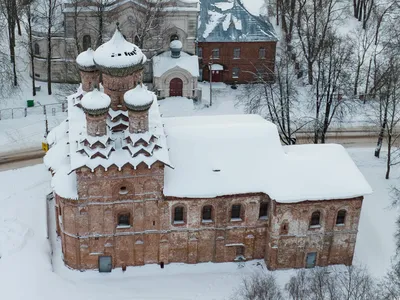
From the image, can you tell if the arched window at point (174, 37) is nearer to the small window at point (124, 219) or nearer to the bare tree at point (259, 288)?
the small window at point (124, 219)

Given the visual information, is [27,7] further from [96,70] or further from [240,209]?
[240,209]

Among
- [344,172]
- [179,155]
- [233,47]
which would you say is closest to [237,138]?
[179,155]

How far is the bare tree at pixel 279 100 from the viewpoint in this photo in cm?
6103

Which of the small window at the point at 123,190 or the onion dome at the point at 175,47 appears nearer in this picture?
the small window at the point at 123,190

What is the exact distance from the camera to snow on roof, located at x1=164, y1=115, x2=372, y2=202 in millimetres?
49188

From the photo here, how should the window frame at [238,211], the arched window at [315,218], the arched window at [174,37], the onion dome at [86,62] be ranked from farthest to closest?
the arched window at [174,37] → the arched window at [315,218] → the window frame at [238,211] → the onion dome at [86,62]

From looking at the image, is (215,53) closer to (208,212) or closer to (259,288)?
(208,212)

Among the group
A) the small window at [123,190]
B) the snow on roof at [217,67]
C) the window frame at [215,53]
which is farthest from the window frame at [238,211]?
the window frame at [215,53]

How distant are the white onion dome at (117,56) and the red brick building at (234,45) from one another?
27.7 metres

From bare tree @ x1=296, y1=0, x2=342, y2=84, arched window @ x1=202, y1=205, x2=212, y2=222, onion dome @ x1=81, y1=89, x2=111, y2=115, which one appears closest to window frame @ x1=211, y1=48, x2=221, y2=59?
bare tree @ x1=296, y1=0, x2=342, y2=84

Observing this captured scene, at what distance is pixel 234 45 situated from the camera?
7488cm

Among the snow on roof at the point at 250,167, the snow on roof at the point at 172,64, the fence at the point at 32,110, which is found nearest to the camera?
the snow on roof at the point at 250,167

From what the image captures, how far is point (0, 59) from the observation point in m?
70.6

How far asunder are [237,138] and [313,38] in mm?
23510
